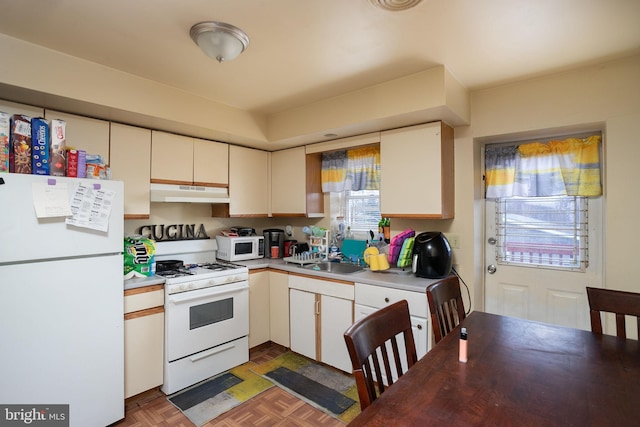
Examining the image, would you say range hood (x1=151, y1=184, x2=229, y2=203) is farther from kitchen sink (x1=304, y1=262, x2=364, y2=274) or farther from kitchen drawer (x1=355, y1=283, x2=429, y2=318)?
kitchen drawer (x1=355, y1=283, x2=429, y2=318)

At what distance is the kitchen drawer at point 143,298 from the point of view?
7.08 ft

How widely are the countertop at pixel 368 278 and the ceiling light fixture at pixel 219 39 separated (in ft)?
5.22

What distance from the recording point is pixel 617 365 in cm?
115

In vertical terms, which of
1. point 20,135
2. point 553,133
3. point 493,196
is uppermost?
point 553,133

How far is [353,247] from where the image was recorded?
122 inches

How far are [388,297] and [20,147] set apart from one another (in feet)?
7.81

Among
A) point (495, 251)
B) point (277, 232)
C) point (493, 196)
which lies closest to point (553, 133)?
point (493, 196)

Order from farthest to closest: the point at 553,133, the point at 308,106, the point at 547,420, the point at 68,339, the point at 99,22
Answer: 1. the point at 308,106
2. the point at 553,133
3. the point at 68,339
4. the point at 99,22
5. the point at 547,420

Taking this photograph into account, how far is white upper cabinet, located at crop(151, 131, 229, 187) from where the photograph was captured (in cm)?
262

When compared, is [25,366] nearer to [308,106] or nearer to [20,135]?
[20,135]

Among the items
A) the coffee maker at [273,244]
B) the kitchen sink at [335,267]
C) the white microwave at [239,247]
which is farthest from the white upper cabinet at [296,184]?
the kitchen sink at [335,267]

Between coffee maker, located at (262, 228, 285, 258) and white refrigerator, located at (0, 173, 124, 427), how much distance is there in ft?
4.97

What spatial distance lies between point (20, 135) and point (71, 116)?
506 mm

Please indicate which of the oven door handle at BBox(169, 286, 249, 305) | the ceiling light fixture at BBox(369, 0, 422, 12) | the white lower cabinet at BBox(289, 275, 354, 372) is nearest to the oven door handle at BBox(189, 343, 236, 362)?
the oven door handle at BBox(169, 286, 249, 305)
